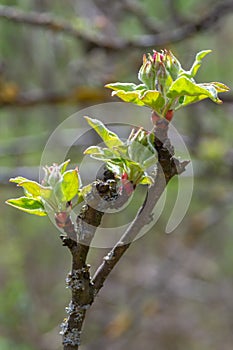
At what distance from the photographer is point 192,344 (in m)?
3.63

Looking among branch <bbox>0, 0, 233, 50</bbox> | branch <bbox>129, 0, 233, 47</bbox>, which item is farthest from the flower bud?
branch <bbox>129, 0, 233, 47</bbox>

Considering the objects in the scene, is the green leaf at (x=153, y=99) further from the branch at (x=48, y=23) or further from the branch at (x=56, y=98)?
the branch at (x=56, y=98)

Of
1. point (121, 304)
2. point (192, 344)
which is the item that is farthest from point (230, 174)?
point (192, 344)

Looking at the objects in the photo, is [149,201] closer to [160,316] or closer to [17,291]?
[17,291]

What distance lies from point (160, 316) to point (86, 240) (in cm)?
307

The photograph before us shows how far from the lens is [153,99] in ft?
1.72

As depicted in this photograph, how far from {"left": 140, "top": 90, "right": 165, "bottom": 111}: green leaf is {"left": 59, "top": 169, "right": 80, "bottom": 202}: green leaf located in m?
0.09

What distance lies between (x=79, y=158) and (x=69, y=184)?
2301 millimetres

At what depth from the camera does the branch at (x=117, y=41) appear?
56.3 inches

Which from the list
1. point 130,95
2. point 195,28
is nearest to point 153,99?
point 130,95

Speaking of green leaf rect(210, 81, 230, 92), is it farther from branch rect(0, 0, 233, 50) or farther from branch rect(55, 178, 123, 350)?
branch rect(0, 0, 233, 50)

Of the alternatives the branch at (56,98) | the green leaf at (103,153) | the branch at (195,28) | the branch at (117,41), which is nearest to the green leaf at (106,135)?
the green leaf at (103,153)

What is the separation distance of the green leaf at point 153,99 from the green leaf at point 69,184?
91 mm

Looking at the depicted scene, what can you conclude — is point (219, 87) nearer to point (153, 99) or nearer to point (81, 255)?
point (153, 99)
